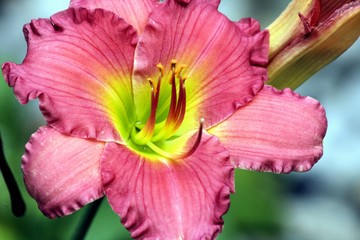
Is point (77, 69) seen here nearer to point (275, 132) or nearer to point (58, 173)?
point (58, 173)

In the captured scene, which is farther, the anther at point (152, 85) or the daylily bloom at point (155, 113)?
the anther at point (152, 85)

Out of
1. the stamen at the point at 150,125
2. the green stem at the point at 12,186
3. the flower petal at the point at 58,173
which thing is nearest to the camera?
the flower petal at the point at 58,173

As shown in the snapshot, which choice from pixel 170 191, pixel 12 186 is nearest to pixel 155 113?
pixel 170 191

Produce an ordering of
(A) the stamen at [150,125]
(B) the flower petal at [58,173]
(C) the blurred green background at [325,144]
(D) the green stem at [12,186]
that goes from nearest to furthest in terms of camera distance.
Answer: (B) the flower petal at [58,173] → (A) the stamen at [150,125] → (D) the green stem at [12,186] → (C) the blurred green background at [325,144]

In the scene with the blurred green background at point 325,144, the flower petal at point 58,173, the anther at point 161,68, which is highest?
the anther at point 161,68

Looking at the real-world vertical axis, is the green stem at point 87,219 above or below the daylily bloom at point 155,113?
below

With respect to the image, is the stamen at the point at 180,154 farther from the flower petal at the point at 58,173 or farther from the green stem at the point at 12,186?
the green stem at the point at 12,186

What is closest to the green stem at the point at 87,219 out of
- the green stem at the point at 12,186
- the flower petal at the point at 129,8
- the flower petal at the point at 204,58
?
the green stem at the point at 12,186
